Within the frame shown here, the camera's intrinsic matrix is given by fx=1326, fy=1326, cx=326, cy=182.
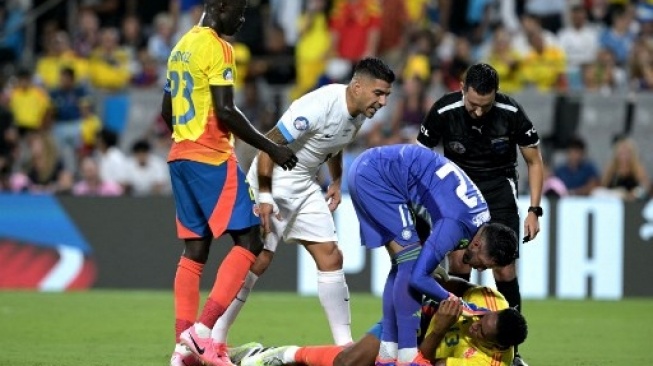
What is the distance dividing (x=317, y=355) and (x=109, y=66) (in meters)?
11.7

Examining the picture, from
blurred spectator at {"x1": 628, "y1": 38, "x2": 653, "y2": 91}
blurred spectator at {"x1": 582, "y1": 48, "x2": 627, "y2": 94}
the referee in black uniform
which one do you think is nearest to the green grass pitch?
the referee in black uniform

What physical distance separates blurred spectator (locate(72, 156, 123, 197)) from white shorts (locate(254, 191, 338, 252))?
25.3ft

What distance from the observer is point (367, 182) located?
8.38 m

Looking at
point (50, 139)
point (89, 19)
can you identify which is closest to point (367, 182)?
point (50, 139)

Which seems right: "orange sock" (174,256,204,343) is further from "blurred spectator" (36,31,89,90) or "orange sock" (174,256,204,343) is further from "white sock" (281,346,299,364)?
"blurred spectator" (36,31,89,90)

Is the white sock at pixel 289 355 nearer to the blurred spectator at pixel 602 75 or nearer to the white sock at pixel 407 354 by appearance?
the white sock at pixel 407 354

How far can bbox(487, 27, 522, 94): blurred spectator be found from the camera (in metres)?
17.6

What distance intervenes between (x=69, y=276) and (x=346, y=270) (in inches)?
131

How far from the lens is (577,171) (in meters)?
16.5

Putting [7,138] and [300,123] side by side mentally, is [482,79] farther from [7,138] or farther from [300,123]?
[7,138]

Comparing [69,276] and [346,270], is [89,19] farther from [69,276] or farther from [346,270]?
[346,270]

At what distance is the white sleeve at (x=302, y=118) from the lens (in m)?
8.85

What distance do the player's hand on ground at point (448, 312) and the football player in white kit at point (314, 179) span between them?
150cm

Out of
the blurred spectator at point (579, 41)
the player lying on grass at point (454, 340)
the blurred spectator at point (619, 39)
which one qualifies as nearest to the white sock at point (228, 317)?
the player lying on grass at point (454, 340)
